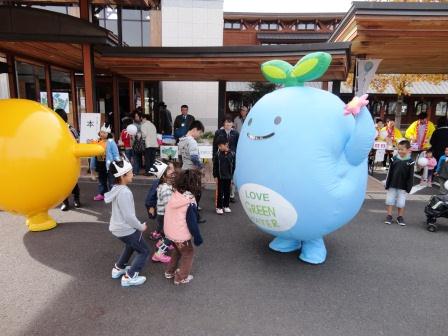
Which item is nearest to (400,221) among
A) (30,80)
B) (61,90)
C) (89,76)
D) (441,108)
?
(89,76)

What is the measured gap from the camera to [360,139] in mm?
3967

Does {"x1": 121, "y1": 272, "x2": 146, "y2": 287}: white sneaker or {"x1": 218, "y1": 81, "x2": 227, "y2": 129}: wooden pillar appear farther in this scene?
{"x1": 218, "y1": 81, "x2": 227, "y2": 129}: wooden pillar

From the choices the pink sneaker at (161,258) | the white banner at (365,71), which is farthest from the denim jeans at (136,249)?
the white banner at (365,71)

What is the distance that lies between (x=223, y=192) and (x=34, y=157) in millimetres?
3263

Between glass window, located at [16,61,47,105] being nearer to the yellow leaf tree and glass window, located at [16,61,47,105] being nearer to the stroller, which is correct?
the yellow leaf tree

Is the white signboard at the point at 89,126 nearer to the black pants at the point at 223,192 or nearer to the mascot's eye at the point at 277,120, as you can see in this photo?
the black pants at the point at 223,192

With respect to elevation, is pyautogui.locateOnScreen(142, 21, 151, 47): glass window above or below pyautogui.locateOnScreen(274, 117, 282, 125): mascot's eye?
above

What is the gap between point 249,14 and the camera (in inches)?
1081

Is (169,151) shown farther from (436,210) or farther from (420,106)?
(420,106)

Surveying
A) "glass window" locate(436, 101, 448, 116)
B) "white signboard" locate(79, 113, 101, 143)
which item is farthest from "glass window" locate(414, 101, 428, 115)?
"white signboard" locate(79, 113, 101, 143)

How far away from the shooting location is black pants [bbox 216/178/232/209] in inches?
258

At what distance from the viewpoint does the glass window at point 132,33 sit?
56.6 ft

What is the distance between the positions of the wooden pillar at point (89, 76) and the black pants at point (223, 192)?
430 centimetres

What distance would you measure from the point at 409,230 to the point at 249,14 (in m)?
25.2
